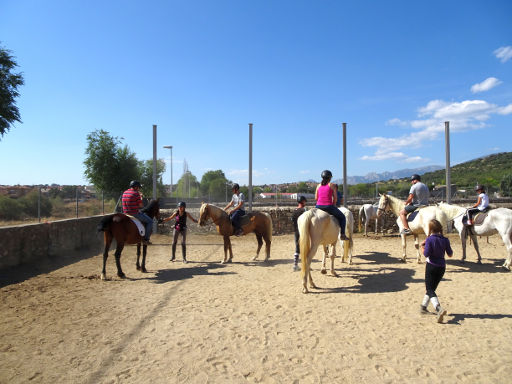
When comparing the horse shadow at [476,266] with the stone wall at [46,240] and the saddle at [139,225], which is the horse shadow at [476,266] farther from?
the stone wall at [46,240]

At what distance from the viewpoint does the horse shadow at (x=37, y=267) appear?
7.16 meters

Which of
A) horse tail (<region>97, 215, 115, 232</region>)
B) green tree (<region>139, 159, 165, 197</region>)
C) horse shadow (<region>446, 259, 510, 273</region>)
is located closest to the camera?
horse tail (<region>97, 215, 115, 232</region>)

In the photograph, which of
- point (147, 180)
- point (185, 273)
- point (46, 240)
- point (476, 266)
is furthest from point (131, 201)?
point (147, 180)

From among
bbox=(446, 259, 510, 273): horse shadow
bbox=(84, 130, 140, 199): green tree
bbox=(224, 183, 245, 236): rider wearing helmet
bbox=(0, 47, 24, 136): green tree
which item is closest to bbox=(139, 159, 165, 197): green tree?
bbox=(84, 130, 140, 199): green tree

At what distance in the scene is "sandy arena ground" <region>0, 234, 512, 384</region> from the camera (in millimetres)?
3334

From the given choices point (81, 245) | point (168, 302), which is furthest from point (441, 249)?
point (81, 245)

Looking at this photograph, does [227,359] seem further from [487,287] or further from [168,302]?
[487,287]

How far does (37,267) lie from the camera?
327 inches

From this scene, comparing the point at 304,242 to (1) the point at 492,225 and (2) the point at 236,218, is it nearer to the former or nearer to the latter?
(2) the point at 236,218

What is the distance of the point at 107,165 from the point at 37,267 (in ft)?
62.2

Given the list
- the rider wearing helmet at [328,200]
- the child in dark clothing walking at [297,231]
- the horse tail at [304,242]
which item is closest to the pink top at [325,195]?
the rider wearing helmet at [328,200]

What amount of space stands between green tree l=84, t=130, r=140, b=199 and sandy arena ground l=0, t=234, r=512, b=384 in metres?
19.3

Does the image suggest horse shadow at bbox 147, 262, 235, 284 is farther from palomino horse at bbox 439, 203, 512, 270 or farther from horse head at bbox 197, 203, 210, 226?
palomino horse at bbox 439, 203, 512, 270

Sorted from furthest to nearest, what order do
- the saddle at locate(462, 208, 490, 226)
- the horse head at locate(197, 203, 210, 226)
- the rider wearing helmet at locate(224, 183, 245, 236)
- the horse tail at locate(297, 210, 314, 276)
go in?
1. the rider wearing helmet at locate(224, 183, 245, 236)
2. the horse head at locate(197, 203, 210, 226)
3. the saddle at locate(462, 208, 490, 226)
4. the horse tail at locate(297, 210, 314, 276)
